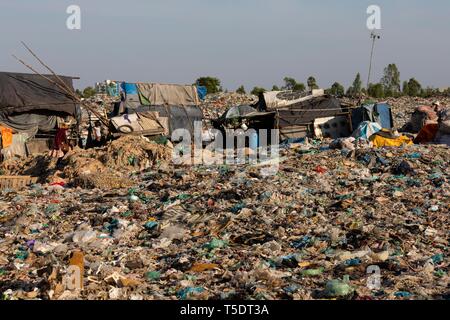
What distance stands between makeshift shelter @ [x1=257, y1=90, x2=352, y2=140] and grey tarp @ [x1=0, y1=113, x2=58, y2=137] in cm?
563

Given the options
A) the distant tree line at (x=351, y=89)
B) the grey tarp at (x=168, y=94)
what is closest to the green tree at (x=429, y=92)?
the distant tree line at (x=351, y=89)

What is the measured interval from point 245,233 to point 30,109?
9742 mm

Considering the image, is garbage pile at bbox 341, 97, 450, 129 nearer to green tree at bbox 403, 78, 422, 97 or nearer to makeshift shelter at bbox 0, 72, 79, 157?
green tree at bbox 403, 78, 422, 97

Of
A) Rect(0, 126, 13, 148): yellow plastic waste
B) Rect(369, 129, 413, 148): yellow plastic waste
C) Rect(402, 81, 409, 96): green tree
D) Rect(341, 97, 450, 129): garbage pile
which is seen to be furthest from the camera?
Rect(402, 81, 409, 96): green tree

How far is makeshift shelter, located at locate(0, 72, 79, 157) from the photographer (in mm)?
14492

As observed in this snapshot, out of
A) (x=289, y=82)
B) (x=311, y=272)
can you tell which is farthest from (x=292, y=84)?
(x=311, y=272)

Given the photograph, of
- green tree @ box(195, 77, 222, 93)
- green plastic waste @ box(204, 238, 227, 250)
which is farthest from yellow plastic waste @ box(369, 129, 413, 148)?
green tree @ box(195, 77, 222, 93)

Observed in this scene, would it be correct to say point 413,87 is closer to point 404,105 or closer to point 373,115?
point 404,105

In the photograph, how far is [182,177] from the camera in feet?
33.4

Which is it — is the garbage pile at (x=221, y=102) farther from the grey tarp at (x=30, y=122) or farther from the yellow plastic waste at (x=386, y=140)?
the yellow plastic waste at (x=386, y=140)

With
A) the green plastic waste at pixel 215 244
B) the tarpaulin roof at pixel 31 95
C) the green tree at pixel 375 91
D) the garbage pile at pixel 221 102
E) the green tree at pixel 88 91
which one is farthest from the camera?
the green tree at pixel 375 91

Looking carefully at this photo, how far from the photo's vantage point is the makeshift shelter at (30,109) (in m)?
14.5

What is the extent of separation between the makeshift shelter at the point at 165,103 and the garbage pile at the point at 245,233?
470cm
